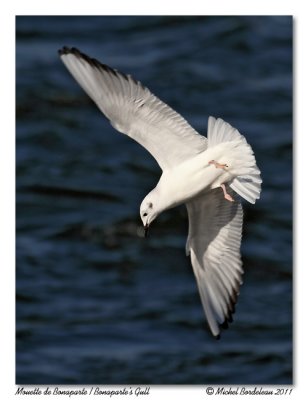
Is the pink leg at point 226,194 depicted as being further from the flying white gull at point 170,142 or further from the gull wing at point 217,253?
the gull wing at point 217,253

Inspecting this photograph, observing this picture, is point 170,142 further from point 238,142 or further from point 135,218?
point 135,218

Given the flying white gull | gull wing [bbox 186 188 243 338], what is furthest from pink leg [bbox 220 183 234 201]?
gull wing [bbox 186 188 243 338]

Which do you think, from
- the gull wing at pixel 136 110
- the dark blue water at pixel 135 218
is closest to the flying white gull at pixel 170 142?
the gull wing at pixel 136 110

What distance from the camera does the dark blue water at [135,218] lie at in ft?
27.6

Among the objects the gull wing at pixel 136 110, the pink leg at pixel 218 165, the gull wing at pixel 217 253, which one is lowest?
the gull wing at pixel 217 253

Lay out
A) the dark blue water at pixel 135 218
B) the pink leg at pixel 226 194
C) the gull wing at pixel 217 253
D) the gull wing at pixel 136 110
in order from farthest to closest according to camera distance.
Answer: the dark blue water at pixel 135 218, the gull wing at pixel 217 253, the pink leg at pixel 226 194, the gull wing at pixel 136 110

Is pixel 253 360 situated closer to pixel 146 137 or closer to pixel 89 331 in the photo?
pixel 89 331

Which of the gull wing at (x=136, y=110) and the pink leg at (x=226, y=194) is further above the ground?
the gull wing at (x=136, y=110)

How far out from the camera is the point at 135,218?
1008 centimetres

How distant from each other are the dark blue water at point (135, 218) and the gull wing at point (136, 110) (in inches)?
120

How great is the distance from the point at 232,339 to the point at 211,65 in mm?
4105

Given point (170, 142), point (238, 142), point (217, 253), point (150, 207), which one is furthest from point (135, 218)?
point (238, 142)

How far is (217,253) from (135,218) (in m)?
4.77

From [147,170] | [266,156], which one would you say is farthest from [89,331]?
[266,156]
